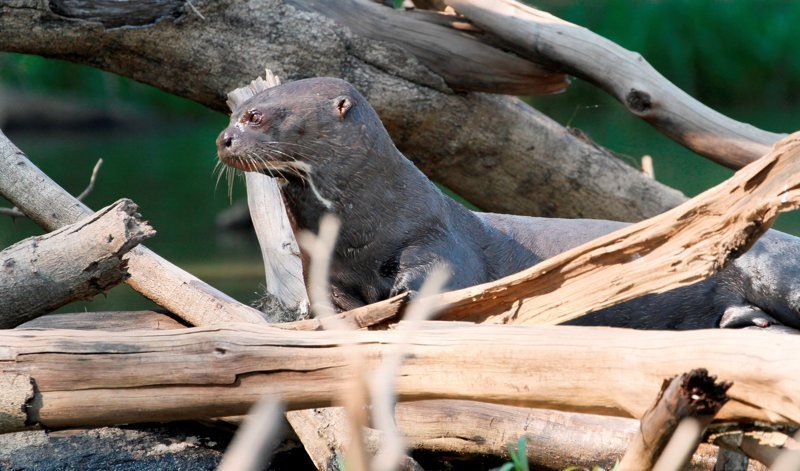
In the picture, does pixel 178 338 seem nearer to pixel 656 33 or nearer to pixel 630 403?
pixel 630 403

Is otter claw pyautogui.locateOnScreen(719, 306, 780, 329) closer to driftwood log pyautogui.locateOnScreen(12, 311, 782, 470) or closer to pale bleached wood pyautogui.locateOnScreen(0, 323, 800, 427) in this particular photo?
driftwood log pyautogui.locateOnScreen(12, 311, 782, 470)

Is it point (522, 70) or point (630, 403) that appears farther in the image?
point (522, 70)

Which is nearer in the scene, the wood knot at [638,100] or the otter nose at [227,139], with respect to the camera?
the otter nose at [227,139]

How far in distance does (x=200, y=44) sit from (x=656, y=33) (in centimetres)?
1296

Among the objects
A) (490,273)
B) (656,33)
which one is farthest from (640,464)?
(656,33)

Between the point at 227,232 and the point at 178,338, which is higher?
the point at 178,338

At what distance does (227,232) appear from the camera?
12.4 m

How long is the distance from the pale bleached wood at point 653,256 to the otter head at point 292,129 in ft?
2.57

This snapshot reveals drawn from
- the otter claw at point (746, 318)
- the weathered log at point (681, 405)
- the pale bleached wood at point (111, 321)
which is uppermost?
the weathered log at point (681, 405)

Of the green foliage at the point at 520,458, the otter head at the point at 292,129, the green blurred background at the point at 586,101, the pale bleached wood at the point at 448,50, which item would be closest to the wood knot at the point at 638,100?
the pale bleached wood at the point at 448,50

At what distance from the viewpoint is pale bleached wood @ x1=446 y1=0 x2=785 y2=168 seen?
497cm

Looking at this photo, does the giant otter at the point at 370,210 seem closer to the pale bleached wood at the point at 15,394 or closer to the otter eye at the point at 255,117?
the otter eye at the point at 255,117

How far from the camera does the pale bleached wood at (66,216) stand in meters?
3.99

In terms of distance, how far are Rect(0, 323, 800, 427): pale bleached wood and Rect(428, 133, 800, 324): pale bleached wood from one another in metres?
0.41
